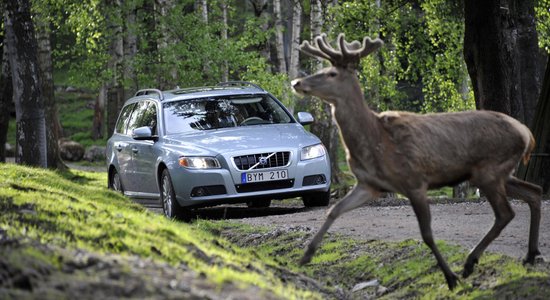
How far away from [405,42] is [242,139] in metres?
16.1

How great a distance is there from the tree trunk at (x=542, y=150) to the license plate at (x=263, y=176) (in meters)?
4.48

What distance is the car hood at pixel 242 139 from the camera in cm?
1653

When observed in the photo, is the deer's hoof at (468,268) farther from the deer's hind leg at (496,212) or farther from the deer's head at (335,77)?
the deer's head at (335,77)

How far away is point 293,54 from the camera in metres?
35.6

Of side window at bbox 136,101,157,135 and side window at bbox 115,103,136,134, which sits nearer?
side window at bbox 136,101,157,135

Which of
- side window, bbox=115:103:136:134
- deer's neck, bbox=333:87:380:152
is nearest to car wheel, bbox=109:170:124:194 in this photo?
side window, bbox=115:103:136:134

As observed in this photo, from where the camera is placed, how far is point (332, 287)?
37.1 feet

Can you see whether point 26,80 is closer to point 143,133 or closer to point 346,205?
point 143,133

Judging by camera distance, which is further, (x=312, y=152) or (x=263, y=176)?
(x=312, y=152)

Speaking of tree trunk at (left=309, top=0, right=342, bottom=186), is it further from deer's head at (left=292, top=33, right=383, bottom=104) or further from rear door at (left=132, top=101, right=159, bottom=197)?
deer's head at (left=292, top=33, right=383, bottom=104)

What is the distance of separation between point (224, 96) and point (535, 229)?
8.31 meters

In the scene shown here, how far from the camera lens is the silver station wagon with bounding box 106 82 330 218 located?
53.7ft

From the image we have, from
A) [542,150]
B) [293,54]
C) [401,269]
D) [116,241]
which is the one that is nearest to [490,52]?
[542,150]

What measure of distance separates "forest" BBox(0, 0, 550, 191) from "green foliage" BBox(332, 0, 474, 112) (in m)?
0.04
